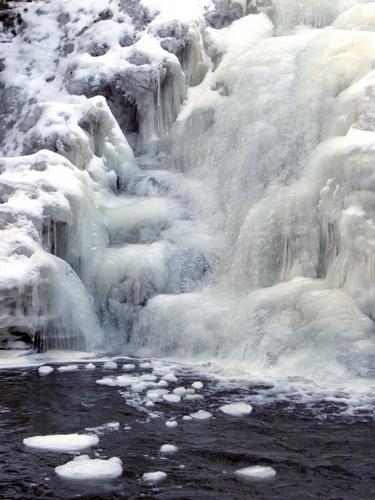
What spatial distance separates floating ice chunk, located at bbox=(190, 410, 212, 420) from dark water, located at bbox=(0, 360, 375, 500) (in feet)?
0.23

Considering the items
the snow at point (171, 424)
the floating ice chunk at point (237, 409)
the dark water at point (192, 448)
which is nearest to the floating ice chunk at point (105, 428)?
the dark water at point (192, 448)

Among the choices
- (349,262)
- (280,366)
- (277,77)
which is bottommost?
(280,366)

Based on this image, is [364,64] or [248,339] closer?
[248,339]

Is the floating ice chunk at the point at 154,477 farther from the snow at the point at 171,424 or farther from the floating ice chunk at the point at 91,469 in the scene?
the snow at the point at 171,424

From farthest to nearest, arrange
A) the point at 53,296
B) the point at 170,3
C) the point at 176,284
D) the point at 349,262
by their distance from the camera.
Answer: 1. the point at 170,3
2. the point at 176,284
3. the point at 53,296
4. the point at 349,262

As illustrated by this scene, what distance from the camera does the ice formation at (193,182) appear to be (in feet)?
23.9

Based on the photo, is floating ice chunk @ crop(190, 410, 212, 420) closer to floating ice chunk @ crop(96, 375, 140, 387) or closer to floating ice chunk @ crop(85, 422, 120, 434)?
floating ice chunk @ crop(85, 422, 120, 434)

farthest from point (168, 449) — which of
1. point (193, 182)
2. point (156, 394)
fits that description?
point (193, 182)

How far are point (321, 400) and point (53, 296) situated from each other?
10.6 ft

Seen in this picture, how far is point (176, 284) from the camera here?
346 inches

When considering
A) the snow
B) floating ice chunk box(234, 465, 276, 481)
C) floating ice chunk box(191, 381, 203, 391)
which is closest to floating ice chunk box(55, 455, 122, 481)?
floating ice chunk box(234, 465, 276, 481)

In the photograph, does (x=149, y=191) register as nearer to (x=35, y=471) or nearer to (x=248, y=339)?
(x=248, y=339)

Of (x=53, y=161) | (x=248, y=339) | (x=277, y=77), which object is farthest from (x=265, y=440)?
(x=277, y=77)

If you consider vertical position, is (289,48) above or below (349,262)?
above
